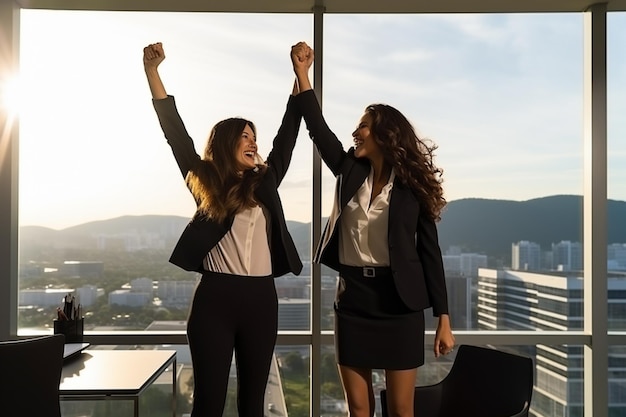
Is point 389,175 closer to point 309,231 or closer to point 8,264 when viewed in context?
point 309,231

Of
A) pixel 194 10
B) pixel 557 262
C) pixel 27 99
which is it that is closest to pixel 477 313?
pixel 557 262

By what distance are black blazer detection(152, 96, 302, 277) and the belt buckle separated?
10.4 inches

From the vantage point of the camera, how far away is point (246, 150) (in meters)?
2.22

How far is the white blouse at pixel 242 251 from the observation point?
210 cm

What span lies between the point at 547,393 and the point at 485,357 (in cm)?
117

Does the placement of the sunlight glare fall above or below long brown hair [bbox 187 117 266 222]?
above

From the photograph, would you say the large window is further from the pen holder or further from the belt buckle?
the belt buckle

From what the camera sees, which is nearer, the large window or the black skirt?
the black skirt

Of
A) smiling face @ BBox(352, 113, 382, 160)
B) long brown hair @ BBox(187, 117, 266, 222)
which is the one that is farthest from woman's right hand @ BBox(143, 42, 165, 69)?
smiling face @ BBox(352, 113, 382, 160)

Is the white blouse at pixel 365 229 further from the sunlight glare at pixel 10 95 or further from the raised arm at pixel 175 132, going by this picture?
the sunlight glare at pixel 10 95

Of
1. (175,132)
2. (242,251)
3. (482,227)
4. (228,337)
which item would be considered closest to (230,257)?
(242,251)

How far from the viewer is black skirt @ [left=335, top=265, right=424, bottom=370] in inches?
83.4

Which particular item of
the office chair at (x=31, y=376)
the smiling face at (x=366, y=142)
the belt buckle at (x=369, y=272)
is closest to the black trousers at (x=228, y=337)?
the belt buckle at (x=369, y=272)

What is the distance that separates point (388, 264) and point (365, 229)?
0.51 ft
